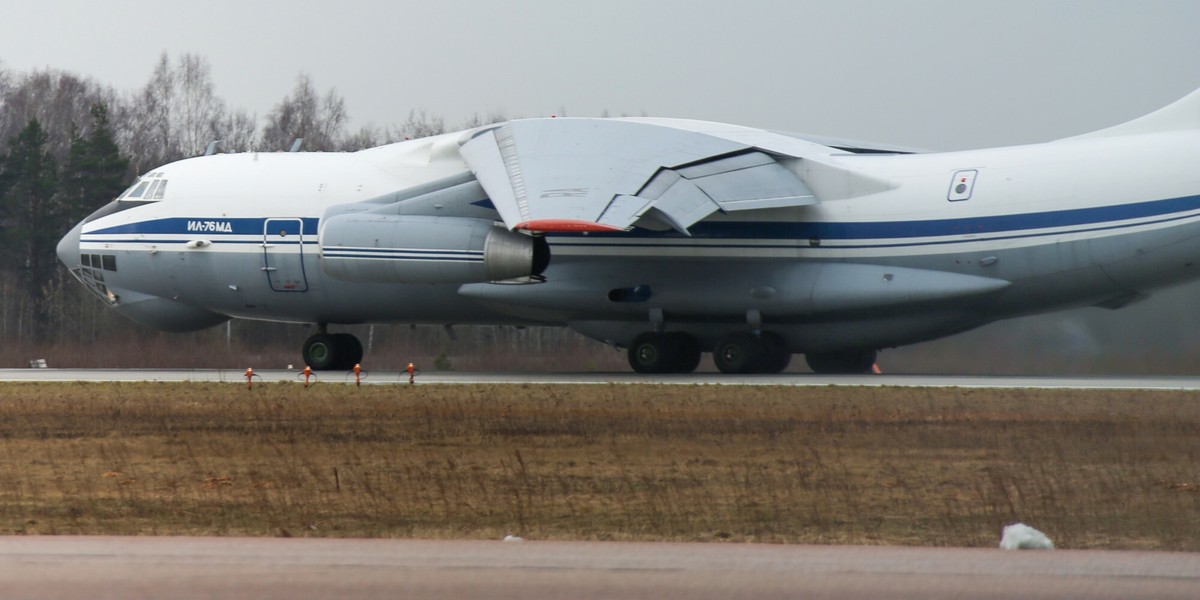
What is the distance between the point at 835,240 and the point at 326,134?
34747 millimetres

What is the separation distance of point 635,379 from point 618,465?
8.99 meters

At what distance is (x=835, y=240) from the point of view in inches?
797

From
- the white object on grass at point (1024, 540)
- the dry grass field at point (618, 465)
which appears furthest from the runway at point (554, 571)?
the dry grass field at point (618, 465)

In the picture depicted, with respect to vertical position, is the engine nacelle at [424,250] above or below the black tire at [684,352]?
above

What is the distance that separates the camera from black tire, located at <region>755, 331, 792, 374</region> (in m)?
21.1

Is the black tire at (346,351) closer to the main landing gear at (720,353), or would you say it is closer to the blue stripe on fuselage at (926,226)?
the blue stripe on fuselage at (926,226)

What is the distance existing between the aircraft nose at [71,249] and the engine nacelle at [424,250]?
585 cm

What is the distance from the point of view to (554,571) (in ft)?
20.4

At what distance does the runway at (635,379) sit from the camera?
1825 cm

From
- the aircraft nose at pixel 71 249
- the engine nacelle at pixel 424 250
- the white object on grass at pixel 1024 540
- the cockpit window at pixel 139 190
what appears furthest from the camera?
the aircraft nose at pixel 71 249

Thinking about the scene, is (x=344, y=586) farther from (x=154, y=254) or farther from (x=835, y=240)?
(x=154, y=254)

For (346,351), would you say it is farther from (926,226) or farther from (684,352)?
(926,226)

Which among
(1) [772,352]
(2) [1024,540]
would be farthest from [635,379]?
(2) [1024,540]

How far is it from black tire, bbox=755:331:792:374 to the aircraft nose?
11696 mm
